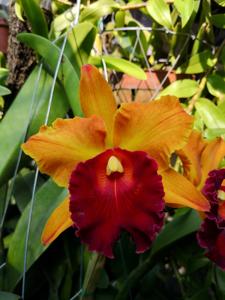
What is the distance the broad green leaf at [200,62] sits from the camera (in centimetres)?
119

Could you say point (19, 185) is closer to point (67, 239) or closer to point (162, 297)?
point (67, 239)

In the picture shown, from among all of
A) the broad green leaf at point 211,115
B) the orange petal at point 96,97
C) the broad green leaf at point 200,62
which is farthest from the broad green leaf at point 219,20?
the orange petal at point 96,97

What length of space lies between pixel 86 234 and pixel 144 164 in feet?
0.44

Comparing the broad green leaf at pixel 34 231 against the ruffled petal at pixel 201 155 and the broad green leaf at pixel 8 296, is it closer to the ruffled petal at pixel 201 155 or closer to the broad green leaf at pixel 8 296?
the broad green leaf at pixel 8 296

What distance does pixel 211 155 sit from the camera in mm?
814

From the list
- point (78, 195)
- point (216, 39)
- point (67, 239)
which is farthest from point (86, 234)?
point (216, 39)

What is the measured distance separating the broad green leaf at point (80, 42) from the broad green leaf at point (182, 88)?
0.28 meters

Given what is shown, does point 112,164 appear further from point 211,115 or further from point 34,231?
point 211,115

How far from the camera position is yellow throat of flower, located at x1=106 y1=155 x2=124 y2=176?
0.69m

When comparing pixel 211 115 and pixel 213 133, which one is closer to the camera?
pixel 213 133

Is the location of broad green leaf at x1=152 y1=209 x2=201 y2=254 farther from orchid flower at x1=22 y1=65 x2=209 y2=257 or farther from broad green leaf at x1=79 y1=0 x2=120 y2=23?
broad green leaf at x1=79 y1=0 x2=120 y2=23

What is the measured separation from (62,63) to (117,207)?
0.37 m

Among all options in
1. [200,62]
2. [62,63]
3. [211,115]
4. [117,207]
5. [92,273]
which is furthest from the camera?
[200,62]

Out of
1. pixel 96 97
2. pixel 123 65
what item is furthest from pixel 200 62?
pixel 96 97
